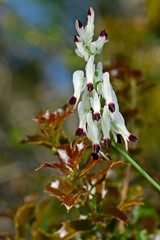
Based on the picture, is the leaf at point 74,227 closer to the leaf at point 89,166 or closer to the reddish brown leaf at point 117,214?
the reddish brown leaf at point 117,214

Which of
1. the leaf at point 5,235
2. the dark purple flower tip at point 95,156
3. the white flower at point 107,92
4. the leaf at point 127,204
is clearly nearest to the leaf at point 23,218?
the leaf at point 5,235

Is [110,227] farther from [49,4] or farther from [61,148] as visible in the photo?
[49,4]

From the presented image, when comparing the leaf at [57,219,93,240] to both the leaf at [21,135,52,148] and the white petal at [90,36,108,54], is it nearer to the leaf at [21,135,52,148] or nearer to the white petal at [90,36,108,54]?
the leaf at [21,135,52,148]

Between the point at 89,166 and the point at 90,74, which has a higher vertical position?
the point at 90,74

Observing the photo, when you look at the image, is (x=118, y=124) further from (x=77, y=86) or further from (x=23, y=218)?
(x=23, y=218)

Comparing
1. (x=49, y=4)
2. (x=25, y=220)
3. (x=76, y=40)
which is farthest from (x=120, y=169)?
(x=49, y=4)

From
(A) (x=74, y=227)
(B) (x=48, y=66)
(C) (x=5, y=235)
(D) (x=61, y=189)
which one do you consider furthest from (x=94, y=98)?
(B) (x=48, y=66)
